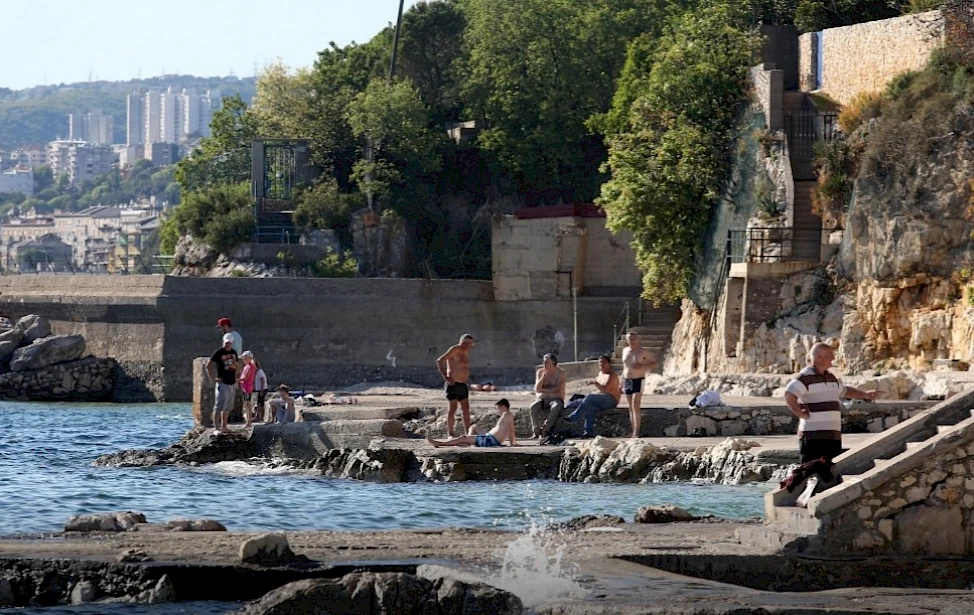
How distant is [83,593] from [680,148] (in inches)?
948

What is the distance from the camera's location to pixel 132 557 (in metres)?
13.2

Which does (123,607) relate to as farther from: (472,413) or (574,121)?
(574,121)

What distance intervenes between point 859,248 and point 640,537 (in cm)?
1680

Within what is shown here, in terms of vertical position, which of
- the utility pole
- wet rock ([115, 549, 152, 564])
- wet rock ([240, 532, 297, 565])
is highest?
the utility pole

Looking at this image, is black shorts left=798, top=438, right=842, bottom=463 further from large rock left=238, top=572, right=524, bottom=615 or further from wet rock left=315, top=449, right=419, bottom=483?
wet rock left=315, top=449, right=419, bottom=483

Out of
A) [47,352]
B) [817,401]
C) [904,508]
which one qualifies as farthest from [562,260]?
[904,508]

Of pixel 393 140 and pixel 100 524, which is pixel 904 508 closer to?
pixel 100 524

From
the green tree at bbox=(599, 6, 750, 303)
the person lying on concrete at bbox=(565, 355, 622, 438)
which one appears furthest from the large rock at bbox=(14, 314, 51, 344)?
the person lying on concrete at bbox=(565, 355, 622, 438)

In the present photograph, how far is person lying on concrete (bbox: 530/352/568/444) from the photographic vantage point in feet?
73.5

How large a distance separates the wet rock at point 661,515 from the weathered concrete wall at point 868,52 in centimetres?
1614

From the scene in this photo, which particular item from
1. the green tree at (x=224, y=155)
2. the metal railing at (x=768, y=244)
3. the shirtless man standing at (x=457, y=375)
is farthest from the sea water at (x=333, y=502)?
the green tree at (x=224, y=155)

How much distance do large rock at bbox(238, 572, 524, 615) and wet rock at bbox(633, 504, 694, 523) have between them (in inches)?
156

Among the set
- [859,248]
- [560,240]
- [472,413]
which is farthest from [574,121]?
[472,413]

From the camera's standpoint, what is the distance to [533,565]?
12.8 m
